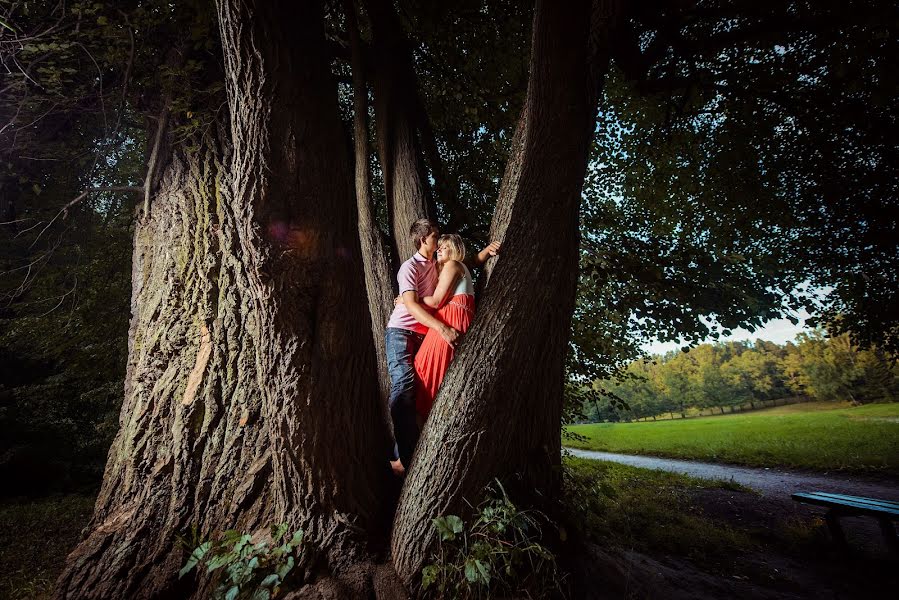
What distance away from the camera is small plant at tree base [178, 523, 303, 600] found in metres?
1.79

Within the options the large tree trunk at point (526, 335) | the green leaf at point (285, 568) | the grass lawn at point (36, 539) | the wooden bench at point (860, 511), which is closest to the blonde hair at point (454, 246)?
the large tree trunk at point (526, 335)

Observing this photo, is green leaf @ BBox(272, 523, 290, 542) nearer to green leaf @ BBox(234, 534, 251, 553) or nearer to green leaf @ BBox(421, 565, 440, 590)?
green leaf @ BBox(234, 534, 251, 553)

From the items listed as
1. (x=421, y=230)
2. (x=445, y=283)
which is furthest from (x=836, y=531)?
(x=421, y=230)

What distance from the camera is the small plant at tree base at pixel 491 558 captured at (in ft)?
6.05

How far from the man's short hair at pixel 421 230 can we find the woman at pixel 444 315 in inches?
9.0

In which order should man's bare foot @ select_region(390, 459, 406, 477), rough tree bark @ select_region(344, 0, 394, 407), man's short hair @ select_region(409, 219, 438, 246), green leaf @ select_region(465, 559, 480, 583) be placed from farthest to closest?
rough tree bark @ select_region(344, 0, 394, 407) → man's short hair @ select_region(409, 219, 438, 246) → man's bare foot @ select_region(390, 459, 406, 477) → green leaf @ select_region(465, 559, 480, 583)

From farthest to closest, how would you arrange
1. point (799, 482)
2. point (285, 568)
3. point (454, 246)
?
point (799, 482) < point (454, 246) < point (285, 568)

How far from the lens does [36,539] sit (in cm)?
484

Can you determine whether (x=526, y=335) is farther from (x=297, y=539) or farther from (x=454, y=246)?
(x=297, y=539)

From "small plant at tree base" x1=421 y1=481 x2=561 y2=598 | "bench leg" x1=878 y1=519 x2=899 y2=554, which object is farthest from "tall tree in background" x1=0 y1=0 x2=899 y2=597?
"bench leg" x1=878 y1=519 x2=899 y2=554

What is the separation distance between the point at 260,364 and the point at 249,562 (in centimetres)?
108

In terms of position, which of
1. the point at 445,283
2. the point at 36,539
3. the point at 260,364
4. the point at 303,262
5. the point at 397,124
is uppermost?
the point at 397,124

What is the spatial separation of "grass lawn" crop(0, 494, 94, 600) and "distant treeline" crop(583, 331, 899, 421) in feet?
156

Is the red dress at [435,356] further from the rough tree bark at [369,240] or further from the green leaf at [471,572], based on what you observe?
the green leaf at [471,572]
